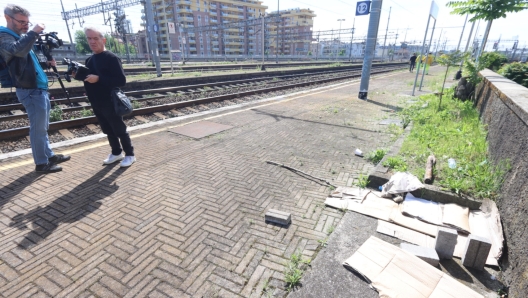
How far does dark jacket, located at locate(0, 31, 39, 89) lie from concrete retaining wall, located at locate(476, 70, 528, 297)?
589cm

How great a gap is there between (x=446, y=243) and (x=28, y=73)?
18.7 ft

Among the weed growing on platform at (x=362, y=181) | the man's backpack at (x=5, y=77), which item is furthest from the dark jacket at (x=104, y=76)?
the weed growing on platform at (x=362, y=181)

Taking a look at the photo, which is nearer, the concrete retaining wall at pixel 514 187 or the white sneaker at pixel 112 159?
the concrete retaining wall at pixel 514 187

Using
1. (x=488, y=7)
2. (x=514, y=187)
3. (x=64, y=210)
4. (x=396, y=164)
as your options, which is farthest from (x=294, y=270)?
(x=488, y=7)

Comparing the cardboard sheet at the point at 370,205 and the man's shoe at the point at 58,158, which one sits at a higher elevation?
the man's shoe at the point at 58,158

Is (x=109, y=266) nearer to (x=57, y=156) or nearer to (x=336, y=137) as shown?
(x=57, y=156)

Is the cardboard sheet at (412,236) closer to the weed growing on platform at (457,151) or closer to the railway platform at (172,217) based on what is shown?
the railway platform at (172,217)

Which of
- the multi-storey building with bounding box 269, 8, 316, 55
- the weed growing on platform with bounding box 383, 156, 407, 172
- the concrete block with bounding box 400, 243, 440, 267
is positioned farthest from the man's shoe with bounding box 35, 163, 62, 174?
the multi-storey building with bounding box 269, 8, 316, 55

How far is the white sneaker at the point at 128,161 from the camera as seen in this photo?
14.8 ft

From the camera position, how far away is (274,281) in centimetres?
230

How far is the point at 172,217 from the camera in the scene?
319 cm

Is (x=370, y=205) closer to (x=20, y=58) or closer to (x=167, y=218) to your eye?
(x=167, y=218)

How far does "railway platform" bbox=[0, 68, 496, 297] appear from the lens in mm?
2307

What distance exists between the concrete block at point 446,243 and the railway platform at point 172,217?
1.59 feet
